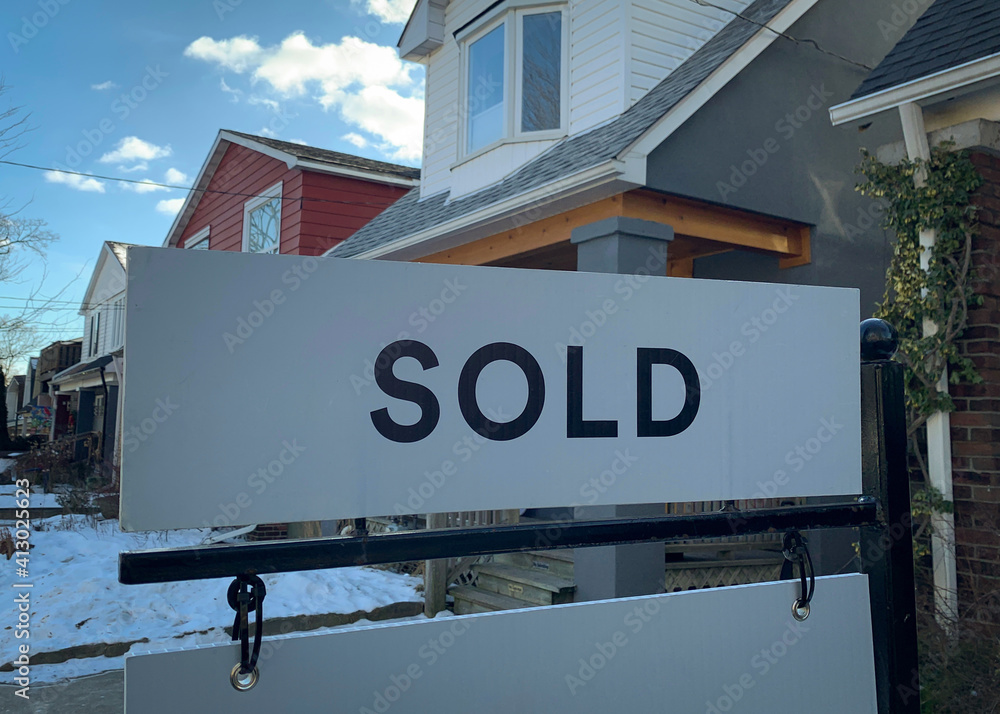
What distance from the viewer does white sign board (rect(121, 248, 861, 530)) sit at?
124 cm

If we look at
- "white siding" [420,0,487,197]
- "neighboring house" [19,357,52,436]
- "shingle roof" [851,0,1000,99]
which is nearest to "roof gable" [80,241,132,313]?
"neighboring house" [19,357,52,436]

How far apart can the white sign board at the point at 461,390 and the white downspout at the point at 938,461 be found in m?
3.33

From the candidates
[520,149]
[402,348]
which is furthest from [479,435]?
[520,149]

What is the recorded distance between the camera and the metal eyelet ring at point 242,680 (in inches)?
47.3

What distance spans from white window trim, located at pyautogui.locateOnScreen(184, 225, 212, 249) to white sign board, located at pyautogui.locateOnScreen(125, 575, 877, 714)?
16.1 metres

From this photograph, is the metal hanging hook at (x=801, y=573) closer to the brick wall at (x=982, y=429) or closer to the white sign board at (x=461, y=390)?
the white sign board at (x=461, y=390)

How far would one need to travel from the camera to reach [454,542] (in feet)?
4.54

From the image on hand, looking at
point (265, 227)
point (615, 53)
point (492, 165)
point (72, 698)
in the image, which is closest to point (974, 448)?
point (615, 53)

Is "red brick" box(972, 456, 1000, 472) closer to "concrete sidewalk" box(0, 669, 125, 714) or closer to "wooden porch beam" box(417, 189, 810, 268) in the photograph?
"wooden porch beam" box(417, 189, 810, 268)

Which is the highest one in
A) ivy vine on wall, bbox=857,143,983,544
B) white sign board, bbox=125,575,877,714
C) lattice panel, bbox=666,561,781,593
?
ivy vine on wall, bbox=857,143,983,544

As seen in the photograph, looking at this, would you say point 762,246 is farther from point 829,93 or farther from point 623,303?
point 623,303

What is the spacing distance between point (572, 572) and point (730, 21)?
5701mm

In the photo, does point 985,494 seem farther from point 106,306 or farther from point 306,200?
point 106,306

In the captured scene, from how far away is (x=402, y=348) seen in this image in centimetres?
138
